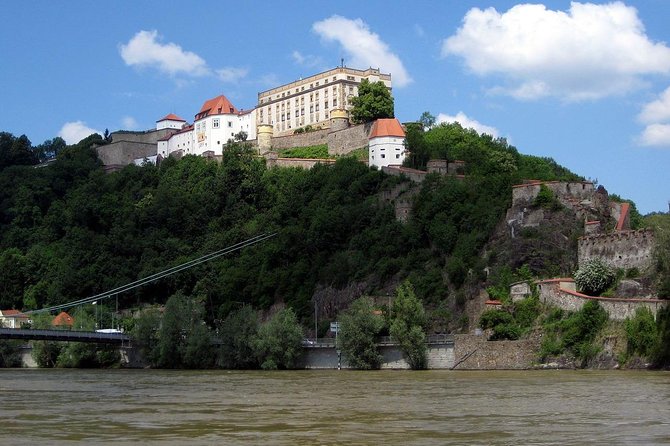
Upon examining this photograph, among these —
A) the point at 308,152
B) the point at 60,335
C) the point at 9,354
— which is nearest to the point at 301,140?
the point at 308,152

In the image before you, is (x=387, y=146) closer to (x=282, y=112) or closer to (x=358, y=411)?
(x=282, y=112)

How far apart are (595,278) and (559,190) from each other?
39.9 ft

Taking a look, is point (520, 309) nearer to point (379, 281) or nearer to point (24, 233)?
point (379, 281)

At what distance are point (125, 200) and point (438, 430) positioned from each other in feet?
277

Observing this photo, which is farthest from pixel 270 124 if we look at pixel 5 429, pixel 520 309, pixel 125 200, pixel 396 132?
pixel 5 429

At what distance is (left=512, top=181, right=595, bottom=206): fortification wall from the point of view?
64.2 metres

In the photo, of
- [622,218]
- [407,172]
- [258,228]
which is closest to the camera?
[622,218]

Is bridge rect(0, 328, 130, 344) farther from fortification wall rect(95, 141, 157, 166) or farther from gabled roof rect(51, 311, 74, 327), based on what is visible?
fortification wall rect(95, 141, 157, 166)

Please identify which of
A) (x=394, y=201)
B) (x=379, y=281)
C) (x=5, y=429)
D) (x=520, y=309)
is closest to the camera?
(x=5, y=429)

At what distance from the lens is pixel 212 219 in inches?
3804

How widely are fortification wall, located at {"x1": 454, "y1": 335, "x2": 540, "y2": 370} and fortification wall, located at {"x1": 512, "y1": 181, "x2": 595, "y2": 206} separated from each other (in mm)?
12316

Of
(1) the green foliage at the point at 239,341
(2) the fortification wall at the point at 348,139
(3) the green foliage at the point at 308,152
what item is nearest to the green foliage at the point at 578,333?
(1) the green foliage at the point at 239,341

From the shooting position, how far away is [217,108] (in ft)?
370

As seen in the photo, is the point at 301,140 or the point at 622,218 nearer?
the point at 622,218
